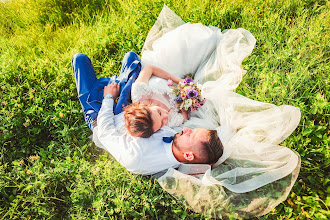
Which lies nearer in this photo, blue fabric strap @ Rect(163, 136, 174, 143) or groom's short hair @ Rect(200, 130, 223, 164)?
groom's short hair @ Rect(200, 130, 223, 164)

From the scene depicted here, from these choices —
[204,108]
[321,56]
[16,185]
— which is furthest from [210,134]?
[16,185]

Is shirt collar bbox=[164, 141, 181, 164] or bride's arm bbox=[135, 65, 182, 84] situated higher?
bride's arm bbox=[135, 65, 182, 84]

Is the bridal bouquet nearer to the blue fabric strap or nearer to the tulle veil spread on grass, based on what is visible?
the tulle veil spread on grass

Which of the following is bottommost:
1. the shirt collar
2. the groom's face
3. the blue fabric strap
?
the shirt collar

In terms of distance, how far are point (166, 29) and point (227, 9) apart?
3.70 ft

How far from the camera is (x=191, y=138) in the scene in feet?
8.25

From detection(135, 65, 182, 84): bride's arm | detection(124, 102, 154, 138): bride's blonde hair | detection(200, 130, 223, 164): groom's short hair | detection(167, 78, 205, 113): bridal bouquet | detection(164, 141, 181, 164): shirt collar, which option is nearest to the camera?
detection(200, 130, 223, 164): groom's short hair

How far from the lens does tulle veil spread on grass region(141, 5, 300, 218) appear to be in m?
2.47

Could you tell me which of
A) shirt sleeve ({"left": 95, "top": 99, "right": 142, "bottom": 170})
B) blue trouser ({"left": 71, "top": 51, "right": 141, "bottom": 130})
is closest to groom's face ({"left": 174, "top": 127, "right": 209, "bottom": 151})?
shirt sleeve ({"left": 95, "top": 99, "right": 142, "bottom": 170})

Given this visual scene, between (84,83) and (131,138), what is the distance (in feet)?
3.74

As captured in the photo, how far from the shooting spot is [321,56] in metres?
3.17

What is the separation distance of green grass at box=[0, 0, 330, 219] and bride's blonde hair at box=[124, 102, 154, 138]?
1.99ft

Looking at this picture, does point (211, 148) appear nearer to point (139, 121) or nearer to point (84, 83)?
point (139, 121)

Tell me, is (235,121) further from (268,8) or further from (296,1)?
(296,1)
